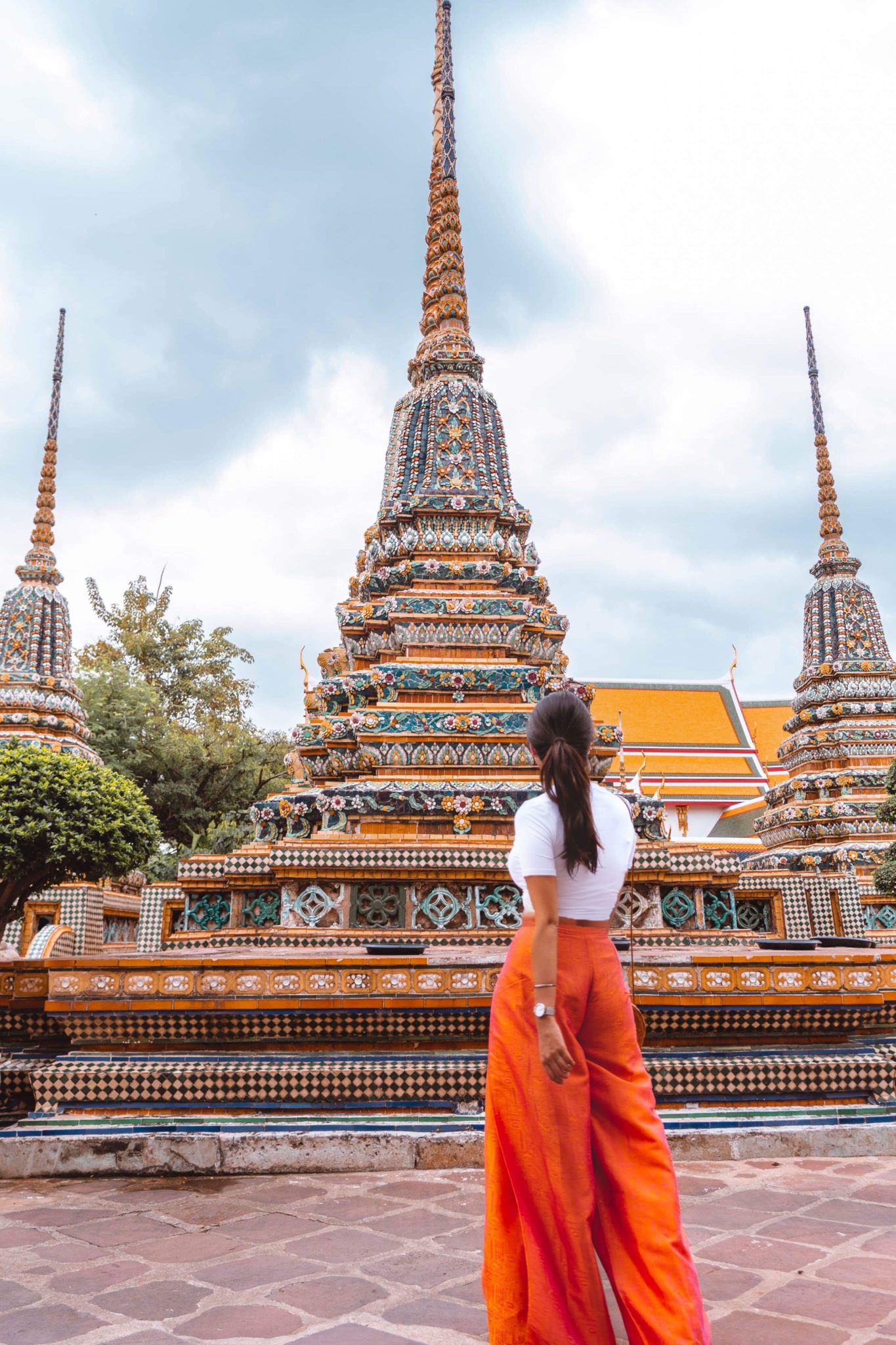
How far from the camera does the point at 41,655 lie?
1870cm

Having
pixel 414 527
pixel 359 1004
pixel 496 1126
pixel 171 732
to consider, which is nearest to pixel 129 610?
pixel 171 732

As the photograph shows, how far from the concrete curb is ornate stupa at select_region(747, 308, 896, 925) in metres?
12.8

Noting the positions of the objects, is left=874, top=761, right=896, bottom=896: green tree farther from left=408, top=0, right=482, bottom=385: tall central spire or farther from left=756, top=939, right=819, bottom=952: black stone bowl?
left=408, top=0, right=482, bottom=385: tall central spire

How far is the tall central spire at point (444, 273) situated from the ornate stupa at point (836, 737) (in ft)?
30.7

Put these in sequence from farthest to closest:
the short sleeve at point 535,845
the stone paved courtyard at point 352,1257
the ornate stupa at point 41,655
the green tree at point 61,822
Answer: the ornate stupa at point 41,655 < the green tree at point 61,822 < the stone paved courtyard at point 352,1257 < the short sleeve at point 535,845

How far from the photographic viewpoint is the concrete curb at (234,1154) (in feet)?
15.8

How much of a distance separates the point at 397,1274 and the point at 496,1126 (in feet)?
3.49

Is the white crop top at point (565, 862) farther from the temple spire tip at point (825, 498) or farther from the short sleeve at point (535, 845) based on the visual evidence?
the temple spire tip at point (825, 498)

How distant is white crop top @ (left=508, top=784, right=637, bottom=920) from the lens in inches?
109

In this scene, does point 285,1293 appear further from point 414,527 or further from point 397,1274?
point 414,527

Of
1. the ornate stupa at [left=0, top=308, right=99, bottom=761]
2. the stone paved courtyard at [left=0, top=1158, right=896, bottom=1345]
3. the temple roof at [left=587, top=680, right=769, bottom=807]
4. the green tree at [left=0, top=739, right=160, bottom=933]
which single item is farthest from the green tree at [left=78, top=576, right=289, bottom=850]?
the stone paved courtyard at [left=0, top=1158, right=896, bottom=1345]

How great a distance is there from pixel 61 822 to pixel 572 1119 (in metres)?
5.78

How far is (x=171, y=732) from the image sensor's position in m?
25.9

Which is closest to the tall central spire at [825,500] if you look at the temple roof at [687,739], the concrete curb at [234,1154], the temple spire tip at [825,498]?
the temple spire tip at [825,498]
